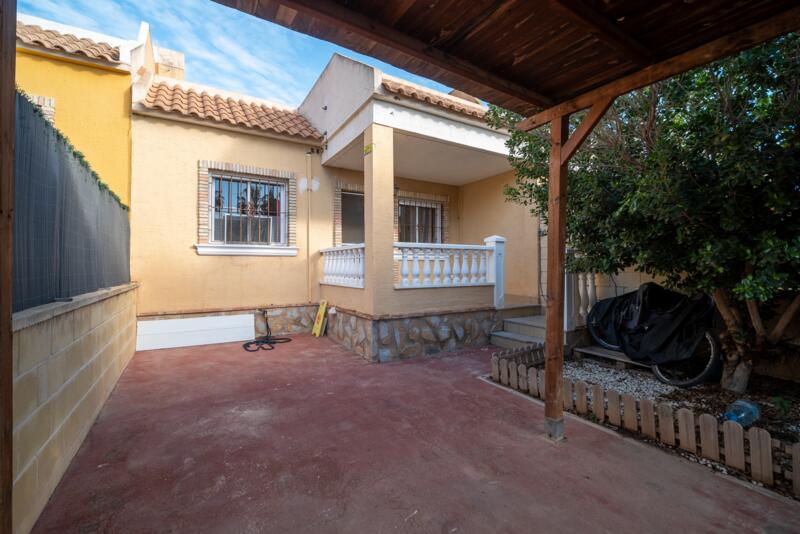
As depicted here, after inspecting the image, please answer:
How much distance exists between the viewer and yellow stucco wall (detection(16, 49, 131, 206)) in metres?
5.48

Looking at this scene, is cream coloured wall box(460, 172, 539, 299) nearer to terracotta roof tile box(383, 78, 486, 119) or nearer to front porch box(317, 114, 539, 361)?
front porch box(317, 114, 539, 361)

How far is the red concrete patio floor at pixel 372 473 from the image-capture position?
2.02 m

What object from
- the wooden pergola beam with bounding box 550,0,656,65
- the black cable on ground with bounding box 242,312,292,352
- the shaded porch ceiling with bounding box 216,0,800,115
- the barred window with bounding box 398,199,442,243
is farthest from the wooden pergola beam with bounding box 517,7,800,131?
the barred window with bounding box 398,199,442,243

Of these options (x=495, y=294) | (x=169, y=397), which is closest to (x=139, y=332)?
(x=169, y=397)

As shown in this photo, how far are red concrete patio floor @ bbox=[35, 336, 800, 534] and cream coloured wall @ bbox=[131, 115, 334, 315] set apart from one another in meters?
2.70

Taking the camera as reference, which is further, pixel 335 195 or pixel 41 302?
pixel 335 195

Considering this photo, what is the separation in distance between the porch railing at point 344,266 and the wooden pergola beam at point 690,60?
373 cm

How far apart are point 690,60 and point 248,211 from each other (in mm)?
6783

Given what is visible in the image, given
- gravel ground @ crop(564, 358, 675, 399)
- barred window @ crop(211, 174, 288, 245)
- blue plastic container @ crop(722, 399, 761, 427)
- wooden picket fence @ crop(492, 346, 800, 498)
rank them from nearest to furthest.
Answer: wooden picket fence @ crop(492, 346, 800, 498)
blue plastic container @ crop(722, 399, 761, 427)
gravel ground @ crop(564, 358, 675, 399)
barred window @ crop(211, 174, 288, 245)

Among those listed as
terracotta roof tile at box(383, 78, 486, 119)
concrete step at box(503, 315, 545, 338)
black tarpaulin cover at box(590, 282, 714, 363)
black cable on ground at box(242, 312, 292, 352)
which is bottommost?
black cable on ground at box(242, 312, 292, 352)

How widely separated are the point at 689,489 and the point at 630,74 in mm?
2846

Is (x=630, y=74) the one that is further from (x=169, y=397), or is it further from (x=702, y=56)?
(x=169, y=397)

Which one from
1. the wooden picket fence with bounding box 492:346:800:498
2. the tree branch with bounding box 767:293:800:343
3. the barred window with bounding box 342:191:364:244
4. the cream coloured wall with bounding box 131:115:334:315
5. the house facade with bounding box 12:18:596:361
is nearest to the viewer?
the wooden picket fence with bounding box 492:346:800:498

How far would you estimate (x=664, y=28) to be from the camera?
7.45ft
